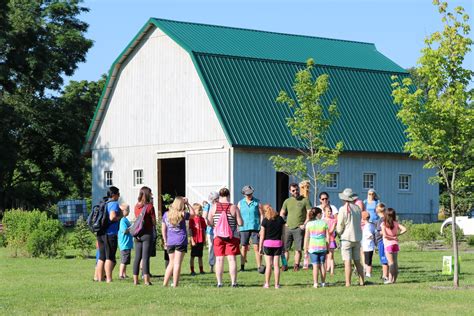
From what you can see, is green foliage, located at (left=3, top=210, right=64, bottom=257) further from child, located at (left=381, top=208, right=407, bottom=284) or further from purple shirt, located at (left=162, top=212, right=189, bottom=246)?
child, located at (left=381, top=208, right=407, bottom=284)

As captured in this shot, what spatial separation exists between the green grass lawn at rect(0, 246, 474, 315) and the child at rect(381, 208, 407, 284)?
0.30 metres

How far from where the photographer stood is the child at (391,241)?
64.9 feet

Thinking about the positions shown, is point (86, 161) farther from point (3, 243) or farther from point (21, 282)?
point (21, 282)

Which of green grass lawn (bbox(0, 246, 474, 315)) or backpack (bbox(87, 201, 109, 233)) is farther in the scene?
backpack (bbox(87, 201, 109, 233))

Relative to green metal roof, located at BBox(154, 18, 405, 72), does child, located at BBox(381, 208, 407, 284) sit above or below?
below

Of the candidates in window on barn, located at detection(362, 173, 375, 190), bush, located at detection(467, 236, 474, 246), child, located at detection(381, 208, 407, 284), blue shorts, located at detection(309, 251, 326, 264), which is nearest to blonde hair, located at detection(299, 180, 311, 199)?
child, located at detection(381, 208, 407, 284)

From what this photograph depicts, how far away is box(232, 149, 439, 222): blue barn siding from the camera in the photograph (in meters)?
39.2

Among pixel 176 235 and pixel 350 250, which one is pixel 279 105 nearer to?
pixel 350 250

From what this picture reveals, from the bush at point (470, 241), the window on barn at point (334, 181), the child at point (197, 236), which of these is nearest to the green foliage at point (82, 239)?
the child at point (197, 236)

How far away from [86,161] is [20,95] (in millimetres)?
7071

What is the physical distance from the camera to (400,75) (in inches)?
1828

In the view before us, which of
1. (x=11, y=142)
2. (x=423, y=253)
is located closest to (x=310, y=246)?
(x=423, y=253)

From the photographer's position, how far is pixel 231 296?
1650cm

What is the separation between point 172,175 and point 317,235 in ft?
80.7
